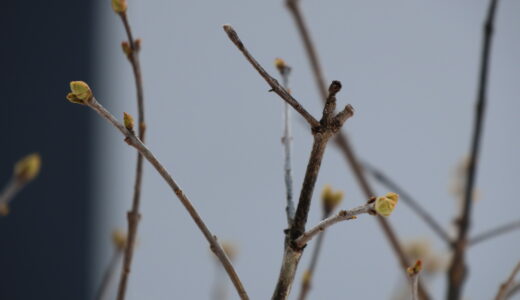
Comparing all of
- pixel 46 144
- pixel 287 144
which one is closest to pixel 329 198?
pixel 287 144

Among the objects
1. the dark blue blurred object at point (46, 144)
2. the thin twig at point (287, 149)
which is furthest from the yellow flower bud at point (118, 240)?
the dark blue blurred object at point (46, 144)

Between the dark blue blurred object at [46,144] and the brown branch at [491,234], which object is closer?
the brown branch at [491,234]

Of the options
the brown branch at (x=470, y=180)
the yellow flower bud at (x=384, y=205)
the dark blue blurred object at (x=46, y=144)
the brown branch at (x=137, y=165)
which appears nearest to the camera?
the yellow flower bud at (x=384, y=205)

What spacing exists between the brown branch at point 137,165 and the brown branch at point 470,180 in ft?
1.01

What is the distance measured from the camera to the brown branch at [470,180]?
592mm

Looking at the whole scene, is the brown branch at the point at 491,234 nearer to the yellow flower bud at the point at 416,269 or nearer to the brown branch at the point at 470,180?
the brown branch at the point at 470,180

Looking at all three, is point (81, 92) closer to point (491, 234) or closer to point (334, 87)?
point (334, 87)

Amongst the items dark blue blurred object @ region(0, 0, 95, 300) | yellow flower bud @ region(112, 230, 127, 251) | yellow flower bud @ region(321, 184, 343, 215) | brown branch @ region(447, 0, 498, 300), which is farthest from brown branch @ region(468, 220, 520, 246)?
dark blue blurred object @ region(0, 0, 95, 300)

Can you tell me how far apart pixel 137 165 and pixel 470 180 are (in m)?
0.36

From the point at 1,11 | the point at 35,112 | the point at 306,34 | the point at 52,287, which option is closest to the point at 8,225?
the point at 52,287

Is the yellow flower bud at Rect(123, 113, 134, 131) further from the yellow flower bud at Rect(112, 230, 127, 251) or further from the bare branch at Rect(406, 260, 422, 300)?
the yellow flower bud at Rect(112, 230, 127, 251)

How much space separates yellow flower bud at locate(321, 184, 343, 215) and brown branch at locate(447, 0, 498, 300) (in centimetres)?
18

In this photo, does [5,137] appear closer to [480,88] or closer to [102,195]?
[102,195]

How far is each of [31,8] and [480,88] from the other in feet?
9.18
